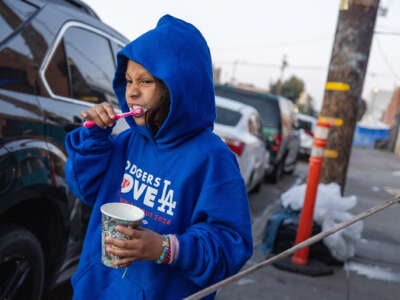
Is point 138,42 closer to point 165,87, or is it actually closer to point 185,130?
point 165,87

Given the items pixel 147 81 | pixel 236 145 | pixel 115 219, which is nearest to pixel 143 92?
pixel 147 81

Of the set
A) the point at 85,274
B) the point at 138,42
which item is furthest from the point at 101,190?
the point at 138,42

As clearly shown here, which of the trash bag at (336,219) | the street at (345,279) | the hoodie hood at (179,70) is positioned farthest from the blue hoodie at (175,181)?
the trash bag at (336,219)

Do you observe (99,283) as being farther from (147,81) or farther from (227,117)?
(227,117)

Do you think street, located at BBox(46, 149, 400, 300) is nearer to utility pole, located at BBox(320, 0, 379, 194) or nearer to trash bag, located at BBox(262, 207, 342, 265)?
trash bag, located at BBox(262, 207, 342, 265)

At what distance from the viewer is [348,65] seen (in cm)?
455

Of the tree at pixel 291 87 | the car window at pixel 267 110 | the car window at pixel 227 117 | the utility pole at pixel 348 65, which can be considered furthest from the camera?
the tree at pixel 291 87

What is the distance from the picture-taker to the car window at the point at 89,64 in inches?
110

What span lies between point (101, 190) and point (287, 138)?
8.91 meters

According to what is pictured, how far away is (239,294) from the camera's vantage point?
350cm

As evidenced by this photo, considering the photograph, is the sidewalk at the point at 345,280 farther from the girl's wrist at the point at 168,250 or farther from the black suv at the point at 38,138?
the girl's wrist at the point at 168,250

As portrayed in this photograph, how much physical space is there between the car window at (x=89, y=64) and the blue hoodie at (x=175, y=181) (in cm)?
127

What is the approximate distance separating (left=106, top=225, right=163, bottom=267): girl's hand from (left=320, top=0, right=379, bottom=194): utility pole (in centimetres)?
375

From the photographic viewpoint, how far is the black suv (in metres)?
2.09
